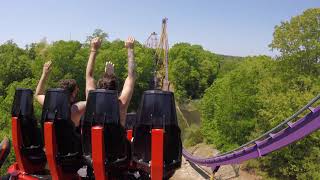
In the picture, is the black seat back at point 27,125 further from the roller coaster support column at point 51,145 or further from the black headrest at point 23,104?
the roller coaster support column at point 51,145

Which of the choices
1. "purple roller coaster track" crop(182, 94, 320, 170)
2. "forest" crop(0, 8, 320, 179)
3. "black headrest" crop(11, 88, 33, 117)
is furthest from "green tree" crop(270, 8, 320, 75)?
"black headrest" crop(11, 88, 33, 117)

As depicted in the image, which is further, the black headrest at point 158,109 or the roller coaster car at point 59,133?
the roller coaster car at point 59,133

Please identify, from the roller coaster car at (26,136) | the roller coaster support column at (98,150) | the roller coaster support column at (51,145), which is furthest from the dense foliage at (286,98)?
the roller coaster support column at (98,150)

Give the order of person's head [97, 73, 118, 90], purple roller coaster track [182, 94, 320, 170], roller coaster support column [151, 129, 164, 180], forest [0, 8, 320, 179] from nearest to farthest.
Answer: roller coaster support column [151, 129, 164, 180], person's head [97, 73, 118, 90], purple roller coaster track [182, 94, 320, 170], forest [0, 8, 320, 179]

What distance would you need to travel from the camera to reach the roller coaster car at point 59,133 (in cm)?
383

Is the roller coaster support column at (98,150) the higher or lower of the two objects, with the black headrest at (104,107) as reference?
lower

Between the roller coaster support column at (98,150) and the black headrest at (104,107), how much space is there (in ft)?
0.33

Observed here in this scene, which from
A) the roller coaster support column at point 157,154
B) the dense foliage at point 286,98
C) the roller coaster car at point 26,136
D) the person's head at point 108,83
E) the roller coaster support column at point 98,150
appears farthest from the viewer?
the dense foliage at point 286,98

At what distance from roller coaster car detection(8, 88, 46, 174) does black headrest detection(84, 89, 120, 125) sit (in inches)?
53.3

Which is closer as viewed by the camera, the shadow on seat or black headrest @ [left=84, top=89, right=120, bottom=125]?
black headrest @ [left=84, top=89, right=120, bottom=125]

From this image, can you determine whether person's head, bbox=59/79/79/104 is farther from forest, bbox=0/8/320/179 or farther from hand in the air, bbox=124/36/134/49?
forest, bbox=0/8/320/179

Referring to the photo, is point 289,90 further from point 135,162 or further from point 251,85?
point 135,162

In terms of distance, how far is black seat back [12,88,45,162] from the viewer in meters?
4.58

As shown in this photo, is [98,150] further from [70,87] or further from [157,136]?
[70,87]
